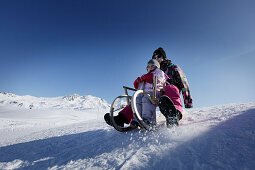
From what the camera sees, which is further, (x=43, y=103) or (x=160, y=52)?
(x=43, y=103)

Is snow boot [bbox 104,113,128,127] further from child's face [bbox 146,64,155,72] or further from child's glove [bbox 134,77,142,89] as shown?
child's face [bbox 146,64,155,72]

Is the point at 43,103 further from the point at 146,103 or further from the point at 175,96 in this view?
the point at 175,96

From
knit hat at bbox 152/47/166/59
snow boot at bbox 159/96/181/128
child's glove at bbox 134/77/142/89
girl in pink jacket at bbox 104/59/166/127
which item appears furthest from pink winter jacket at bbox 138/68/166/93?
knit hat at bbox 152/47/166/59

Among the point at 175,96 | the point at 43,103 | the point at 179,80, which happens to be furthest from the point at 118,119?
the point at 43,103

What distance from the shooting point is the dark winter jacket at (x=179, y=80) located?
2795 mm

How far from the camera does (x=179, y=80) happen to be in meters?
2.86

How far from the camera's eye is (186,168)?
921mm

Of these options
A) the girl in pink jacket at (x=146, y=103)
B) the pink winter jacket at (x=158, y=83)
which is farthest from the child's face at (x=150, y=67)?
the pink winter jacket at (x=158, y=83)

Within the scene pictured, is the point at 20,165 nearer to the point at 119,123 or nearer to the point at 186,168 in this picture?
the point at 119,123

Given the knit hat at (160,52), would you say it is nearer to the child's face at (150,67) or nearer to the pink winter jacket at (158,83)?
the child's face at (150,67)

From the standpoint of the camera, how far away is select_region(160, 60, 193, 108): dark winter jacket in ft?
9.17

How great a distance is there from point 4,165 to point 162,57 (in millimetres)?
3358

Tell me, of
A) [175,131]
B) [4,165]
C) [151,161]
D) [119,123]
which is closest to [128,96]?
[119,123]

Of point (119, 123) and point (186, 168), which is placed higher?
point (119, 123)
